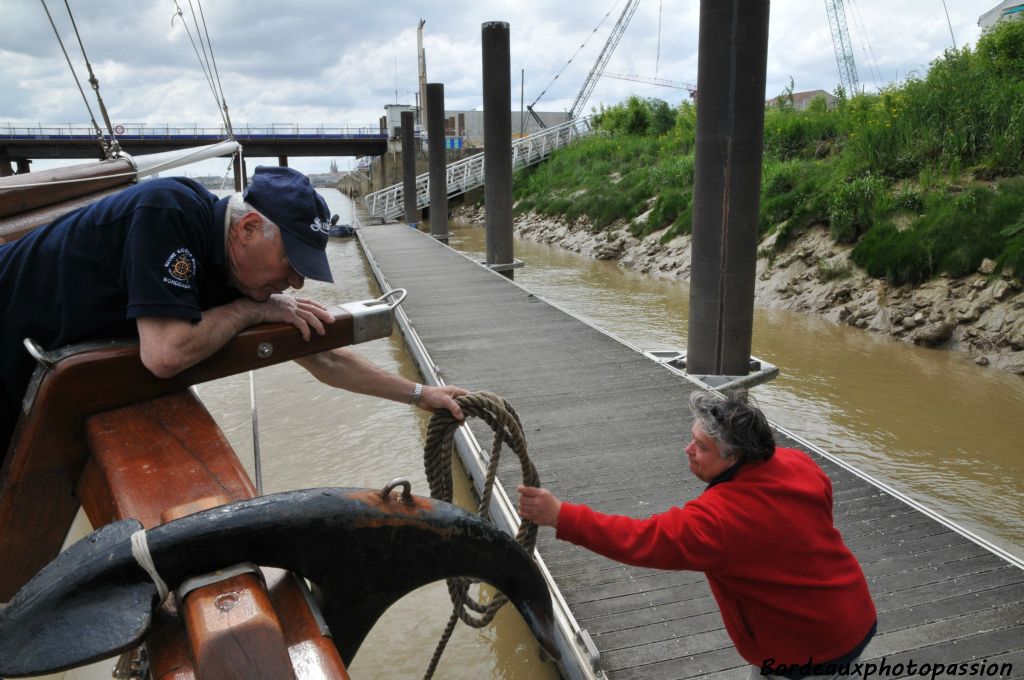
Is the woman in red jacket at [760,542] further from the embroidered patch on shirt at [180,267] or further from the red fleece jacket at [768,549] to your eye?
the embroidered patch on shirt at [180,267]

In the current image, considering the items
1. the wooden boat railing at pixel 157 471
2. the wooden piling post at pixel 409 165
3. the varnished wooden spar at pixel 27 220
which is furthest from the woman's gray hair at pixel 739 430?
the wooden piling post at pixel 409 165

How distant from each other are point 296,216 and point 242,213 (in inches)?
5.0

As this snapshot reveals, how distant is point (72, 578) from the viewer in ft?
2.86

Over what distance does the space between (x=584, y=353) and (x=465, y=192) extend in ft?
74.5

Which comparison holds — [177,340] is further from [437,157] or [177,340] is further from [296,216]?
[437,157]

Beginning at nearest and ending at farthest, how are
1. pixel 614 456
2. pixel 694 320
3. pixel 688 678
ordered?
pixel 688 678
pixel 614 456
pixel 694 320

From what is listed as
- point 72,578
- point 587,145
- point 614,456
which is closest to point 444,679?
point 614,456

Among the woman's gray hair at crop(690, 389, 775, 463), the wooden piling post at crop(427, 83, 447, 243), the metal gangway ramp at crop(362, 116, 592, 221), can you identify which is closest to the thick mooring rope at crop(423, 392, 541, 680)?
the woman's gray hair at crop(690, 389, 775, 463)

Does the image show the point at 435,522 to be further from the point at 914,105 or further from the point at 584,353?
the point at 914,105

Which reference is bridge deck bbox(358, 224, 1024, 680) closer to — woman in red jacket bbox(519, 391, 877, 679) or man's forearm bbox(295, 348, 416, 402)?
woman in red jacket bbox(519, 391, 877, 679)

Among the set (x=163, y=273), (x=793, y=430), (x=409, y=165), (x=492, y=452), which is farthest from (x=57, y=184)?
(x=409, y=165)

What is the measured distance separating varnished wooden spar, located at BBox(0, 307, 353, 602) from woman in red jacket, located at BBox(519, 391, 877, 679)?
81 centimetres

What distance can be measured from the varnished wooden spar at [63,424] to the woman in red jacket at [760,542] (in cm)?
81

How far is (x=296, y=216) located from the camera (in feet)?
5.82
